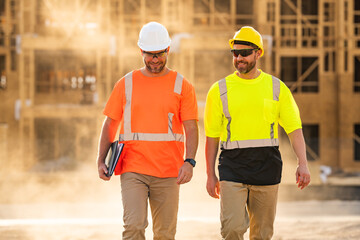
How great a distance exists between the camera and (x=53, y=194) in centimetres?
1563

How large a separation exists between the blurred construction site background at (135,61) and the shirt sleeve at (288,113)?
16.8m

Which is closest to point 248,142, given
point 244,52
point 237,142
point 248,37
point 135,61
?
point 237,142

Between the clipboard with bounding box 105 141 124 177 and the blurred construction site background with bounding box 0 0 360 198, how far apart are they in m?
16.9

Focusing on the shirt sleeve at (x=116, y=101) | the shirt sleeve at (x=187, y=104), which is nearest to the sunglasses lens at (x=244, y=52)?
the shirt sleeve at (x=187, y=104)

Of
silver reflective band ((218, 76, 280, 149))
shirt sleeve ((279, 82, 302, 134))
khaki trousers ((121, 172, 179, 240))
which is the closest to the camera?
khaki trousers ((121, 172, 179, 240))

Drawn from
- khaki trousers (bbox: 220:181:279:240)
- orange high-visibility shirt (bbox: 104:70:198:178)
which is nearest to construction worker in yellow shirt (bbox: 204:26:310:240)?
khaki trousers (bbox: 220:181:279:240)

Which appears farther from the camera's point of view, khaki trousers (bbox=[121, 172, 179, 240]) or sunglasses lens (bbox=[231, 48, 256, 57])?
sunglasses lens (bbox=[231, 48, 256, 57])

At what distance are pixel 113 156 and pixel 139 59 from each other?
59.6ft

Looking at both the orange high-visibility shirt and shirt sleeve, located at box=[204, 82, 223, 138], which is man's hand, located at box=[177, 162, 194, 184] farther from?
shirt sleeve, located at box=[204, 82, 223, 138]

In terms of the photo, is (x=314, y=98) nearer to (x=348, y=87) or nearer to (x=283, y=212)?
(x=348, y=87)

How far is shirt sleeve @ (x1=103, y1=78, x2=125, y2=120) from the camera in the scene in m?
4.45

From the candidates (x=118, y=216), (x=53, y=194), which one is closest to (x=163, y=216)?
(x=118, y=216)

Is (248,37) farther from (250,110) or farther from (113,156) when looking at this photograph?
(113,156)

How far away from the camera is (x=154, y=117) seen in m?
4.38
